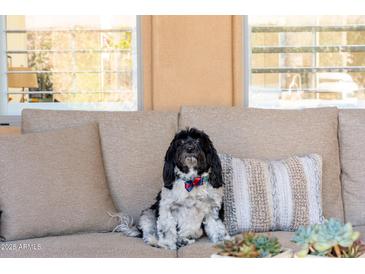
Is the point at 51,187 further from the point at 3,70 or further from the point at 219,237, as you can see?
the point at 3,70

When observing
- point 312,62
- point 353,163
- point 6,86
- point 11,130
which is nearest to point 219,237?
point 353,163

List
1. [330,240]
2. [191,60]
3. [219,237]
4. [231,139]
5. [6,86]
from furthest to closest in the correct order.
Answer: [6,86] → [191,60] → [231,139] → [219,237] → [330,240]

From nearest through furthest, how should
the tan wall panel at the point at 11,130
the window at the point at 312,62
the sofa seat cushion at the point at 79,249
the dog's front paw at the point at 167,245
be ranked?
the sofa seat cushion at the point at 79,249 < the dog's front paw at the point at 167,245 < the tan wall panel at the point at 11,130 < the window at the point at 312,62

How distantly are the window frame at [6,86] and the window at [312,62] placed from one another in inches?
30.6

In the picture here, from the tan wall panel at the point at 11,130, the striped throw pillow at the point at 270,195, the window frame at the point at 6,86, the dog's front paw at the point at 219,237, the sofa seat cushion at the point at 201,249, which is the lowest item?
the sofa seat cushion at the point at 201,249

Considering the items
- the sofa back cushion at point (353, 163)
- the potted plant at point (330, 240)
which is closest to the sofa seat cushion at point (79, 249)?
the sofa back cushion at point (353, 163)

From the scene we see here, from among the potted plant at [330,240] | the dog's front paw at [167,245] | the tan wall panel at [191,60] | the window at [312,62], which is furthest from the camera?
the window at [312,62]

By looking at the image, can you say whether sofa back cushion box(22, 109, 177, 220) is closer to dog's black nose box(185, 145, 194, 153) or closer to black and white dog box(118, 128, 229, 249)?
black and white dog box(118, 128, 229, 249)

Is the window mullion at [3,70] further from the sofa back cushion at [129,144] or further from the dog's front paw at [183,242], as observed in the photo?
the dog's front paw at [183,242]

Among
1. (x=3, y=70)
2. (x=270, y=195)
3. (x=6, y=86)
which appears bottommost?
(x=270, y=195)

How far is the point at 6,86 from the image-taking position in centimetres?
433

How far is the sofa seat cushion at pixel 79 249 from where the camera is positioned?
3.01 meters

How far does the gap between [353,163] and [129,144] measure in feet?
3.96
